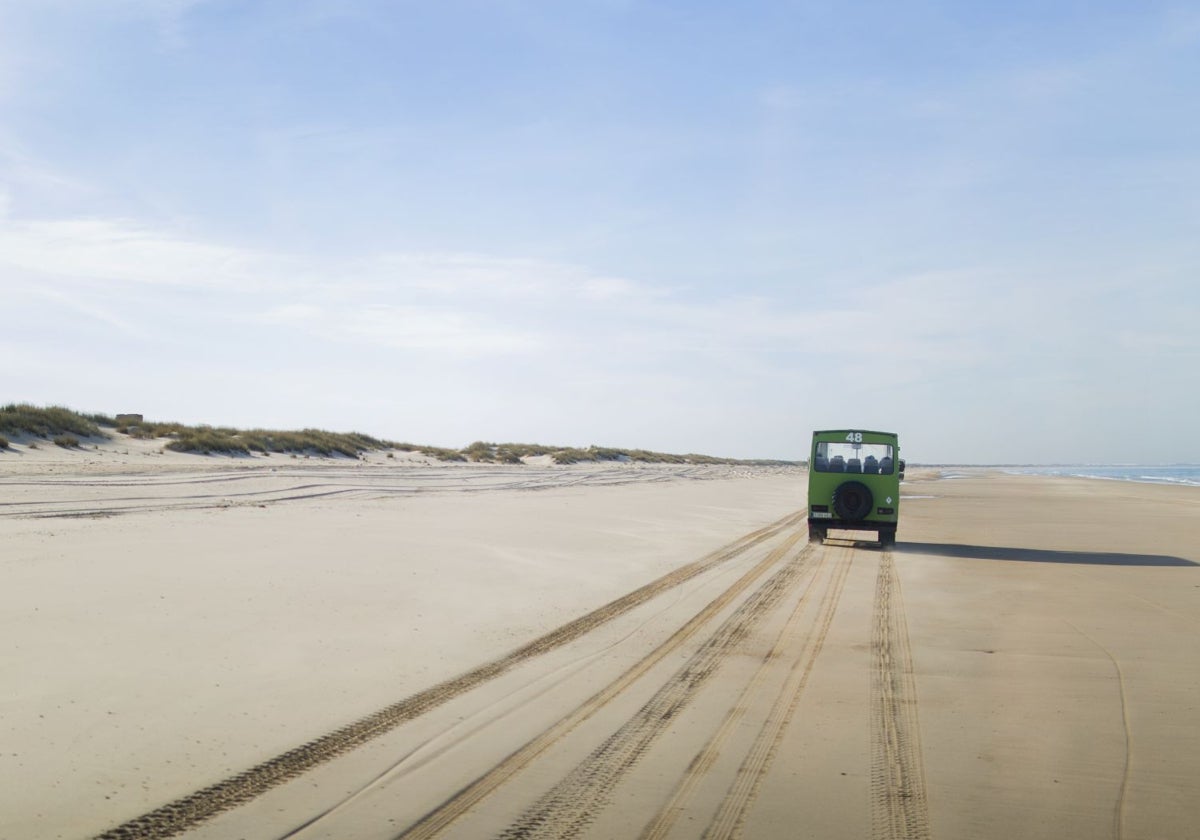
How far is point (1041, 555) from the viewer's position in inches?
719

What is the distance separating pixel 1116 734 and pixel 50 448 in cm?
3095

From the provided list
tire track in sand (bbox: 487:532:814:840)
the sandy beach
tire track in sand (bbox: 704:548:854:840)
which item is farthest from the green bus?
tire track in sand (bbox: 487:532:814:840)

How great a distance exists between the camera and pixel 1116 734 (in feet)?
20.6

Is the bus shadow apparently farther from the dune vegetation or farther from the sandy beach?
the dune vegetation

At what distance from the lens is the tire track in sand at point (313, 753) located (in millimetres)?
4418

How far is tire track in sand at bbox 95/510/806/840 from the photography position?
4.42m

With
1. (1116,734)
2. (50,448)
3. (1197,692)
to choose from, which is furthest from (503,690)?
(50,448)

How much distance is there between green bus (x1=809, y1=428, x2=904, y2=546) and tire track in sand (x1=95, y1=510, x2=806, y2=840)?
1026 centimetres

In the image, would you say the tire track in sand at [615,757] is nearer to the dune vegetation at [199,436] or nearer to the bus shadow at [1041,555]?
the bus shadow at [1041,555]

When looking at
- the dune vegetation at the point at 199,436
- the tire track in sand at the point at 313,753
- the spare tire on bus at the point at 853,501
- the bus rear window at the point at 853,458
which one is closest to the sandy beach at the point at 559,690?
the tire track in sand at the point at 313,753

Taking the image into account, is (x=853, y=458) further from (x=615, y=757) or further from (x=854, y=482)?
(x=615, y=757)

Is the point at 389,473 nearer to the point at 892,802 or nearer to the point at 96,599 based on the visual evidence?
the point at 96,599

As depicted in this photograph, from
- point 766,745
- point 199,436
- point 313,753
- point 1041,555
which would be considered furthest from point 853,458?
point 199,436

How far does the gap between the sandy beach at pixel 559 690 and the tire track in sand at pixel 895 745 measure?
0.08 ft
